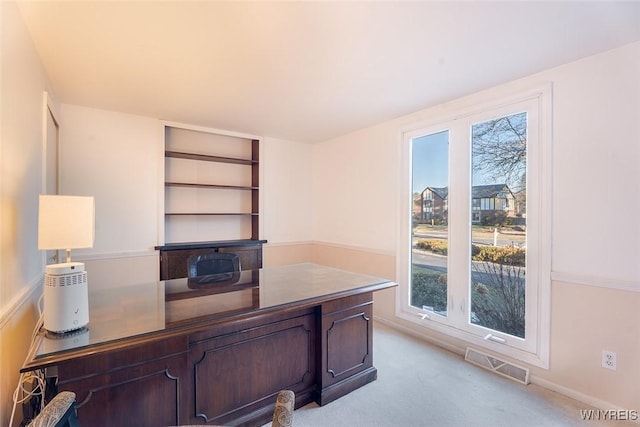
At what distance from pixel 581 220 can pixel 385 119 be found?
2.14 meters

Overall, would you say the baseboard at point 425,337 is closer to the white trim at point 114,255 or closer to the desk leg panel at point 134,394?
the desk leg panel at point 134,394

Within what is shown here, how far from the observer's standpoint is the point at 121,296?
1.86m

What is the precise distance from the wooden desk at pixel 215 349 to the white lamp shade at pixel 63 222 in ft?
1.29

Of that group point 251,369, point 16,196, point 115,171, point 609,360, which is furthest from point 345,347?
point 115,171

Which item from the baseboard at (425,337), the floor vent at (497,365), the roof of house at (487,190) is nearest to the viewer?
the floor vent at (497,365)

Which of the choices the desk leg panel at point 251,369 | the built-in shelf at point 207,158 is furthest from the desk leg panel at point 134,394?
the built-in shelf at point 207,158

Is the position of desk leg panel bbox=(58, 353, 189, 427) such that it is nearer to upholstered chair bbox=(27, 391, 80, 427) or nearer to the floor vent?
upholstered chair bbox=(27, 391, 80, 427)

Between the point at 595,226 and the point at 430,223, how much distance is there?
1352mm

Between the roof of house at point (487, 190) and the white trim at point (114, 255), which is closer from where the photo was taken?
the roof of house at point (487, 190)

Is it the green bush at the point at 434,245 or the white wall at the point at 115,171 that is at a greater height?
the white wall at the point at 115,171

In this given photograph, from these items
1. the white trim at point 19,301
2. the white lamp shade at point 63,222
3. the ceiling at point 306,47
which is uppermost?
the ceiling at point 306,47

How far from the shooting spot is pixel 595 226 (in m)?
2.13

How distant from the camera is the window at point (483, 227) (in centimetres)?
243

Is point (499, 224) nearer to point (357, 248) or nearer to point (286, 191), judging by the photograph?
point (357, 248)
